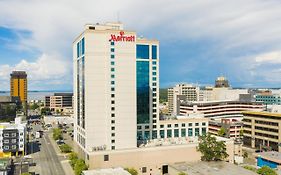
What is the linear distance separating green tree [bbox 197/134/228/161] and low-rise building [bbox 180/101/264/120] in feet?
256

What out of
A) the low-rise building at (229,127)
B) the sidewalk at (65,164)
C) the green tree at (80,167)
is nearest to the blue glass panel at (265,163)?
the low-rise building at (229,127)

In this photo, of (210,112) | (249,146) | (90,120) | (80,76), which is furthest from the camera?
(210,112)

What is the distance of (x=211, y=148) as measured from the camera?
313 ft

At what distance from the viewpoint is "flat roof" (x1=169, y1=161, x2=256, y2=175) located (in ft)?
268

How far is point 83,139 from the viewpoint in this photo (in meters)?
97.4

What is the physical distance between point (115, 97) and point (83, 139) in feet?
56.1

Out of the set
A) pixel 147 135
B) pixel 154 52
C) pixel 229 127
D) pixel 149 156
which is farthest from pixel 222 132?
pixel 149 156

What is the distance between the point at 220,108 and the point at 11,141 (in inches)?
4561

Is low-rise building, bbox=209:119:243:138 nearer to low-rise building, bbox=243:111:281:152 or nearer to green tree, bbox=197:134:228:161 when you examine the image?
low-rise building, bbox=243:111:281:152

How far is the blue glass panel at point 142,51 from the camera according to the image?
344 ft

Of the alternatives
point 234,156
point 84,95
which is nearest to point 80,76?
point 84,95

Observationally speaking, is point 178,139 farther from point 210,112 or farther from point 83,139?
point 210,112

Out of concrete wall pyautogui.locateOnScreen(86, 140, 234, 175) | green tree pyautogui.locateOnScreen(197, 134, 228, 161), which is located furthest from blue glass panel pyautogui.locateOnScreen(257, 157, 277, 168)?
concrete wall pyautogui.locateOnScreen(86, 140, 234, 175)

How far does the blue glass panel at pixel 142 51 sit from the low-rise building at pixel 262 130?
184ft
